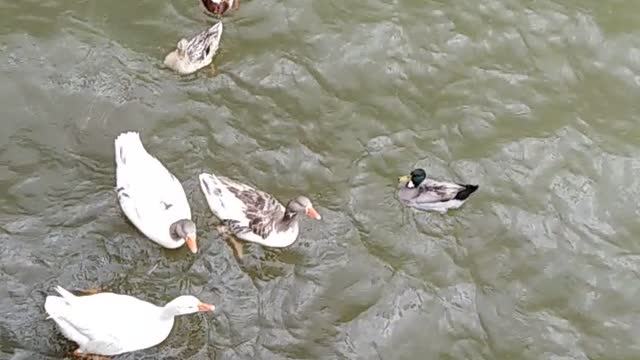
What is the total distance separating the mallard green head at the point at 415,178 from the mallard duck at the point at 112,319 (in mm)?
2618

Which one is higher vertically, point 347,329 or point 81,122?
point 81,122

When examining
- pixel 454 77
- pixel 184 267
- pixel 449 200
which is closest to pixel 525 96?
pixel 454 77

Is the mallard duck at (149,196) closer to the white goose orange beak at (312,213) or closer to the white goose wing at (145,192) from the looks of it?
the white goose wing at (145,192)

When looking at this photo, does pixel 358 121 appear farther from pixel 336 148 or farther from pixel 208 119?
pixel 208 119

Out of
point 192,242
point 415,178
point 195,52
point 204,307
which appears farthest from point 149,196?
point 415,178

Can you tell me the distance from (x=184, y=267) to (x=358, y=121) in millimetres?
2653

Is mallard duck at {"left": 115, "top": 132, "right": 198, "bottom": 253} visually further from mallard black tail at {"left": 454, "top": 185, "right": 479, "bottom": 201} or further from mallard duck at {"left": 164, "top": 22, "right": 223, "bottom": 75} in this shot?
mallard black tail at {"left": 454, "top": 185, "right": 479, "bottom": 201}

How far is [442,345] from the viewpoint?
862 centimetres

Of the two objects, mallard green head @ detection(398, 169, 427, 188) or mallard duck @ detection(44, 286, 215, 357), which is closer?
mallard duck @ detection(44, 286, 215, 357)

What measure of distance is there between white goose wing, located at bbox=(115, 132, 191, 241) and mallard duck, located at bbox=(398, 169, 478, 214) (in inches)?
95.1

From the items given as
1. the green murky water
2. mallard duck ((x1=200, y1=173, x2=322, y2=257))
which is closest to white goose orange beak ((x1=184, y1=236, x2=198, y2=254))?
the green murky water

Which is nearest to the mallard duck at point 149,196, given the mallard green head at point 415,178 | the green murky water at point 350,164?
the green murky water at point 350,164

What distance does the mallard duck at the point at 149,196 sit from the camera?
849cm

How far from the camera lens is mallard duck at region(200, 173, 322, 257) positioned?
870 cm
